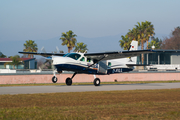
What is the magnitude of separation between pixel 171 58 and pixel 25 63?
4247cm

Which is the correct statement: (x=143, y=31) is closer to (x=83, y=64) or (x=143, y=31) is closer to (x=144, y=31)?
(x=144, y=31)

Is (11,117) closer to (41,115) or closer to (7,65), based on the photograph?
(41,115)

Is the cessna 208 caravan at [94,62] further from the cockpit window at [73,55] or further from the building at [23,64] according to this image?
the building at [23,64]

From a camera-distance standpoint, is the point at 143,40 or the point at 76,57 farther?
the point at 143,40

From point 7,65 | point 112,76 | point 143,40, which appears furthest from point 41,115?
point 143,40

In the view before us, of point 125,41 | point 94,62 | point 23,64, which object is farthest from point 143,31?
point 94,62

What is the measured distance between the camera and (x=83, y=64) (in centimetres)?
2447

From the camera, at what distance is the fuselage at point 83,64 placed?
891 inches

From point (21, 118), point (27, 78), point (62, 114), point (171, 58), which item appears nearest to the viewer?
point (21, 118)

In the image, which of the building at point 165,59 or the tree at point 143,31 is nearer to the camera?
the building at point 165,59

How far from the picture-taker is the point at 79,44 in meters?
99.5

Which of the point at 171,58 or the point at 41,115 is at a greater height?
the point at 171,58

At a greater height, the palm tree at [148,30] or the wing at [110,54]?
the palm tree at [148,30]

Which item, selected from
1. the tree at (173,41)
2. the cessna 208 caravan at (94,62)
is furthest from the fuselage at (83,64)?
the tree at (173,41)
